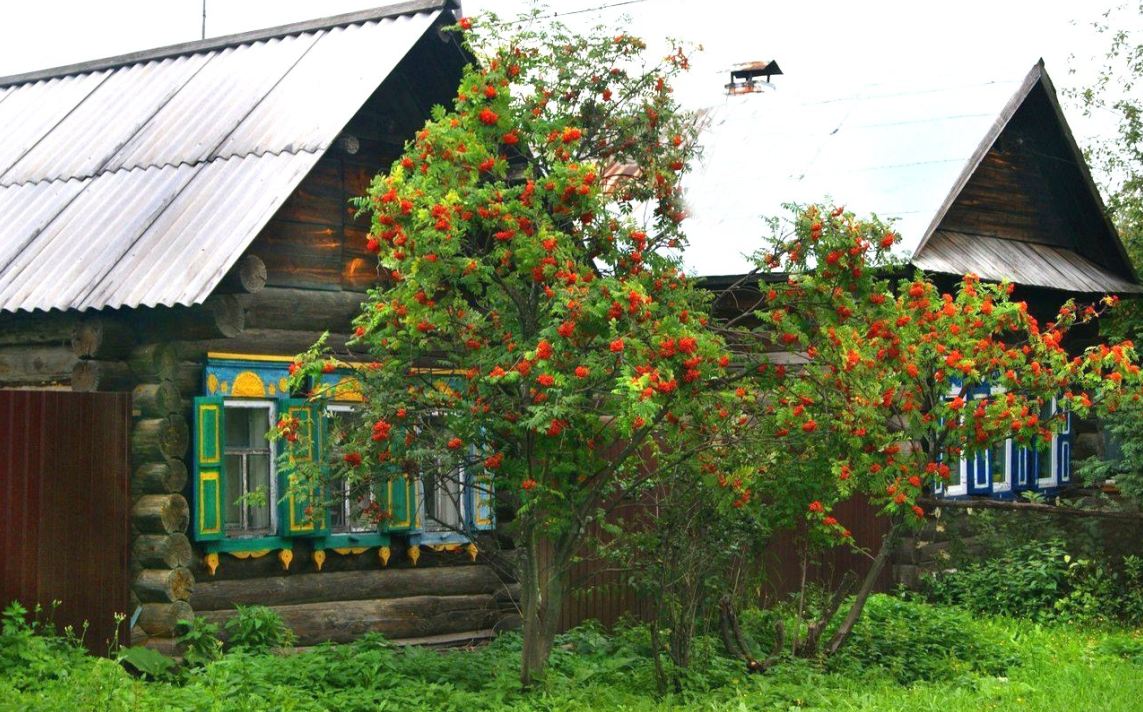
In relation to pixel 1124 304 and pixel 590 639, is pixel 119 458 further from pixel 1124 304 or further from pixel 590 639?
pixel 1124 304

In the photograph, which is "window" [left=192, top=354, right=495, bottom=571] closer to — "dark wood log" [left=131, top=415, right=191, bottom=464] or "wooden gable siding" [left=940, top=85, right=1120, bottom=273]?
"dark wood log" [left=131, top=415, right=191, bottom=464]

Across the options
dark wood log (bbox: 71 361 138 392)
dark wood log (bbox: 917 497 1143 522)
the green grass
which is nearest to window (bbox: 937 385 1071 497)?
dark wood log (bbox: 917 497 1143 522)

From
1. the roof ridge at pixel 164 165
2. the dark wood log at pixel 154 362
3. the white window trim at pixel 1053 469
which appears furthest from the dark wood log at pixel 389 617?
the white window trim at pixel 1053 469

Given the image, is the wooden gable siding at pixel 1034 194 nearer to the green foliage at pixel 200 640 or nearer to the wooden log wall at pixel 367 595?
the wooden log wall at pixel 367 595

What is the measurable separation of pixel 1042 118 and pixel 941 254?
13.0 feet

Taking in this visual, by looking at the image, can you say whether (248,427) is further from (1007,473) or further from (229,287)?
(1007,473)

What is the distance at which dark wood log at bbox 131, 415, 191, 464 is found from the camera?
38.7 feet

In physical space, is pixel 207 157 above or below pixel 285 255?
above

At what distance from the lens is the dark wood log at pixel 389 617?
1279 cm

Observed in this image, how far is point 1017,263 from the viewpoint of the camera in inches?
796

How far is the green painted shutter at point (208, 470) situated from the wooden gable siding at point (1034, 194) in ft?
36.3

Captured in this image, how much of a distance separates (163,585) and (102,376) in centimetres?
163

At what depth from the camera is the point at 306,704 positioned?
10188mm

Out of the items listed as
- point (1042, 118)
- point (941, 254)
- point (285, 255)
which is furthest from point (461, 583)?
point (1042, 118)
